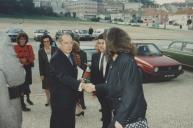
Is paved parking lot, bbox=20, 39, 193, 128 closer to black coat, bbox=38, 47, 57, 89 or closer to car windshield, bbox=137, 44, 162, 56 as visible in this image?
black coat, bbox=38, 47, 57, 89

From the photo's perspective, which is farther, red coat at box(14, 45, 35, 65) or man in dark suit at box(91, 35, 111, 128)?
red coat at box(14, 45, 35, 65)

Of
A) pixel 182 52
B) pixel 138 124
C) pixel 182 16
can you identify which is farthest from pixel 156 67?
pixel 182 16

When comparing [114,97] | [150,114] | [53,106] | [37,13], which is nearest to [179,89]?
[150,114]

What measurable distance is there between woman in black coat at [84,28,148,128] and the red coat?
5.40 metres

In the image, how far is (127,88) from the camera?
4.09 meters

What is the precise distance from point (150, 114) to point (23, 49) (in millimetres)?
3149

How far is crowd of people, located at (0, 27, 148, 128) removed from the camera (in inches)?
161

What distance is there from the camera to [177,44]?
18.1 metres

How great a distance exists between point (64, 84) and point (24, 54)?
13.4ft

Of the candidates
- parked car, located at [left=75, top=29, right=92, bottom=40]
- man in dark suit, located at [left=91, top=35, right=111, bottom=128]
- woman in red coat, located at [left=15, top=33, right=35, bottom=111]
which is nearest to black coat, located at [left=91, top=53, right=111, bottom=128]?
man in dark suit, located at [left=91, top=35, right=111, bottom=128]

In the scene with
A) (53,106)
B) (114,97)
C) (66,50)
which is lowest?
(53,106)

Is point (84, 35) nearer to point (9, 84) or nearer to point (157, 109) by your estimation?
point (157, 109)

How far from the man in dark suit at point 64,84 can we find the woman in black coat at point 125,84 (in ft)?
4.37

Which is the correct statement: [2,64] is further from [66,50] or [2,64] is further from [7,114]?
[66,50]
